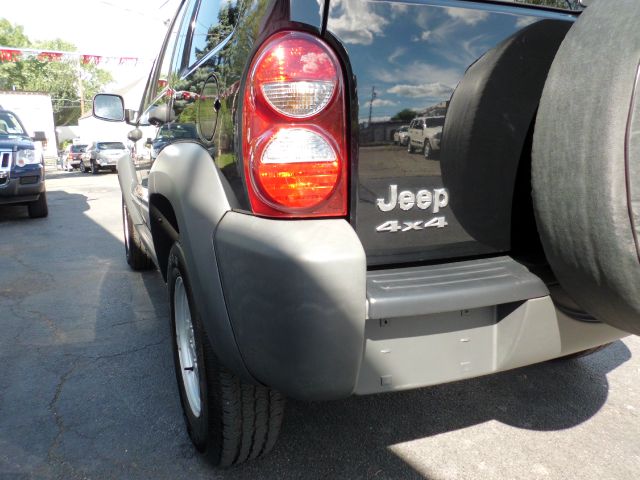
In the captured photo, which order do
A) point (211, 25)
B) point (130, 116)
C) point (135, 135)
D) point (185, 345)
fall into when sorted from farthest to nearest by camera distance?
point (130, 116)
point (135, 135)
point (185, 345)
point (211, 25)

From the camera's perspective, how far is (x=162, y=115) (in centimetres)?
253

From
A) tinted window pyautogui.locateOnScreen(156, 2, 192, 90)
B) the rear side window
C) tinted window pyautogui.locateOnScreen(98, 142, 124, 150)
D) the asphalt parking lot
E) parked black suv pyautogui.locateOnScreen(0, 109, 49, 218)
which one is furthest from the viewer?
tinted window pyautogui.locateOnScreen(98, 142, 124, 150)

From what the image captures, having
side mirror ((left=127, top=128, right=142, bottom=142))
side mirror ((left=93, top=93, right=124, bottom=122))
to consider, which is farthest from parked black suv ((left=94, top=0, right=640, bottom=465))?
side mirror ((left=93, top=93, right=124, bottom=122))

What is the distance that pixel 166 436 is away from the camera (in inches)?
85.3

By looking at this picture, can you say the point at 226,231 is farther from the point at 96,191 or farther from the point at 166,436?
the point at 96,191

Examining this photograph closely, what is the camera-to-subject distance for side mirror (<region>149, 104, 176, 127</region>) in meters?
2.42

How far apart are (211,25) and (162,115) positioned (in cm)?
72

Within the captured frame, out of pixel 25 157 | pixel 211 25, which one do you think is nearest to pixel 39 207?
pixel 25 157

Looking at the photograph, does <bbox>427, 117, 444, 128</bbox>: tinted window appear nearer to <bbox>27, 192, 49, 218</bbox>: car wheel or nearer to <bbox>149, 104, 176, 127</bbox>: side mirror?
<bbox>149, 104, 176, 127</bbox>: side mirror

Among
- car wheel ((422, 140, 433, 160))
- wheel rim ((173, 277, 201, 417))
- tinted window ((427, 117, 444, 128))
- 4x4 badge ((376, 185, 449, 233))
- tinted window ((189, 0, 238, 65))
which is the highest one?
tinted window ((189, 0, 238, 65))

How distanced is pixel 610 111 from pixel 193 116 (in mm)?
1435

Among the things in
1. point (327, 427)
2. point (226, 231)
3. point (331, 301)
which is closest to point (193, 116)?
point (226, 231)

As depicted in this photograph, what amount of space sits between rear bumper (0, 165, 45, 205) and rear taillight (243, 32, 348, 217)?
7111 mm

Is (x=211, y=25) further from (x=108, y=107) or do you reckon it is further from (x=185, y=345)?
(x=108, y=107)
